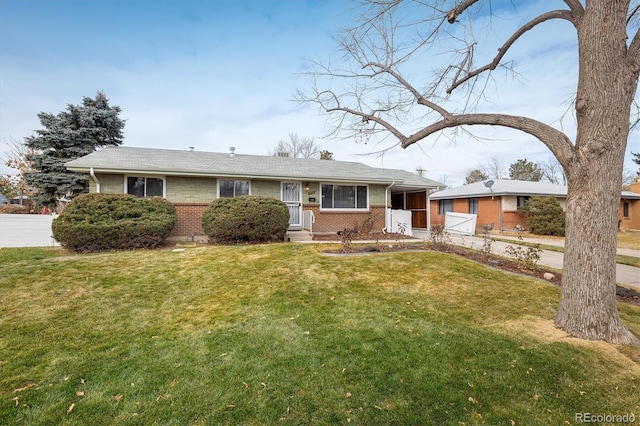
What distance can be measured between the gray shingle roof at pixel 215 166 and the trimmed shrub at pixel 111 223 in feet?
4.89

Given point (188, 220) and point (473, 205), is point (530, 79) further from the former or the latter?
point (473, 205)

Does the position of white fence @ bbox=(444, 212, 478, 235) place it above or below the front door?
below

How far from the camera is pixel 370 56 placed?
555cm

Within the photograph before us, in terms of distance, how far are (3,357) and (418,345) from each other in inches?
184

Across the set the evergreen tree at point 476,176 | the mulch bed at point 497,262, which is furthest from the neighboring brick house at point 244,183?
the evergreen tree at point 476,176

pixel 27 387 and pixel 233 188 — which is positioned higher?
pixel 233 188

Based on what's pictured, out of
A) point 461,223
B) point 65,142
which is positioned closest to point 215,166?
point 65,142

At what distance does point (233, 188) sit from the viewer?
11539mm

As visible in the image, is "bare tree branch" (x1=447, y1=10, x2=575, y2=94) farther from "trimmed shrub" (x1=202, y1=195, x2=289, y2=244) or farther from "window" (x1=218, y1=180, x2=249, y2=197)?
"window" (x1=218, y1=180, x2=249, y2=197)

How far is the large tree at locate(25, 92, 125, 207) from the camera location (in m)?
14.9

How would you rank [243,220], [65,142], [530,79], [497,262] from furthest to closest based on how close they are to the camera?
1. [65,142]
2. [243,220]
3. [497,262]
4. [530,79]

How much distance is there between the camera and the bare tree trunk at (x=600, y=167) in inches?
131

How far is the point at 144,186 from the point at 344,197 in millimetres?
8303

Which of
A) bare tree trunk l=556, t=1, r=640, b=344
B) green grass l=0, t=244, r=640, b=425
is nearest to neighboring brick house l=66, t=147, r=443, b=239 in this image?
green grass l=0, t=244, r=640, b=425
